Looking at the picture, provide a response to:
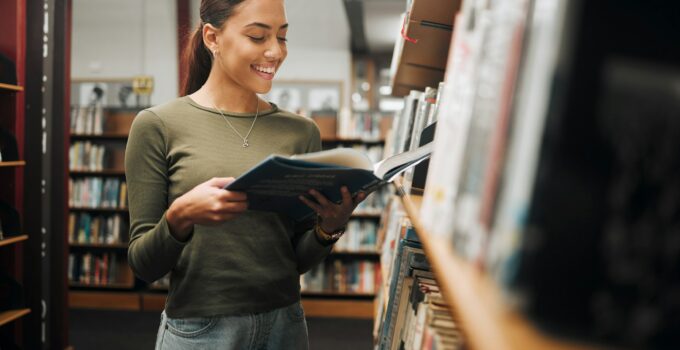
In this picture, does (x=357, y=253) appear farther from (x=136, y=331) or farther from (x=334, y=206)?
(x=334, y=206)

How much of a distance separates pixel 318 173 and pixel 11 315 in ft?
9.08

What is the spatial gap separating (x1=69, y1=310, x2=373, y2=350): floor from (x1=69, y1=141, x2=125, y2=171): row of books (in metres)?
1.28

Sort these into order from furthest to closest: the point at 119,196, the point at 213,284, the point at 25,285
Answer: the point at 119,196 < the point at 25,285 < the point at 213,284

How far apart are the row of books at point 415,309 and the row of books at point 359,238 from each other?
10.9 feet

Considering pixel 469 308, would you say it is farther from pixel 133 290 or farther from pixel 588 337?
pixel 133 290

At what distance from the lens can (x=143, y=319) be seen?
15.5 feet

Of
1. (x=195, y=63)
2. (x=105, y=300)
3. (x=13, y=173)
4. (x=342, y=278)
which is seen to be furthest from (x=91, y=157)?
(x=195, y=63)

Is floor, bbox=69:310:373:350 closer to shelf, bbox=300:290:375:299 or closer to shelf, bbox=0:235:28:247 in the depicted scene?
shelf, bbox=300:290:375:299

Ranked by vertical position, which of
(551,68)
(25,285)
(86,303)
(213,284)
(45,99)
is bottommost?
(86,303)

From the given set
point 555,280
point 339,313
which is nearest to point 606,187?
point 555,280

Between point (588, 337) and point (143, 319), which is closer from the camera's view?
point (588, 337)

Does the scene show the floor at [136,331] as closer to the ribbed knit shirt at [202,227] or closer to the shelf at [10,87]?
the shelf at [10,87]

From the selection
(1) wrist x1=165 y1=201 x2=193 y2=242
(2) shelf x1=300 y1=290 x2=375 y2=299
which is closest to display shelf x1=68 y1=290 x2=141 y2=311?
(2) shelf x1=300 y1=290 x2=375 y2=299

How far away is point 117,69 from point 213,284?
648cm
